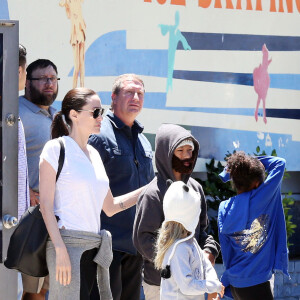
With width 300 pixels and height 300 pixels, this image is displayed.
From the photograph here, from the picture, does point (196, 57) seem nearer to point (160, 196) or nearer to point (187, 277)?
point (160, 196)

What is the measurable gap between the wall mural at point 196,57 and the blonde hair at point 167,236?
3.03 m

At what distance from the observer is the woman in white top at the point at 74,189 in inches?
190

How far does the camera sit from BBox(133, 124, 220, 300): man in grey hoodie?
5496 millimetres

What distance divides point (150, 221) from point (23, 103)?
1.49 metres

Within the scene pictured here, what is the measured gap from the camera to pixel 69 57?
25.9 feet

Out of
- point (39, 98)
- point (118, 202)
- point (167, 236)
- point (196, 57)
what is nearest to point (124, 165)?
point (118, 202)

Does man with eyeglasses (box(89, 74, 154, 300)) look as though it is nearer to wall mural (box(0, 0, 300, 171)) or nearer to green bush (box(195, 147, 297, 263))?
wall mural (box(0, 0, 300, 171))

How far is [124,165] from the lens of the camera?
613 centimetres

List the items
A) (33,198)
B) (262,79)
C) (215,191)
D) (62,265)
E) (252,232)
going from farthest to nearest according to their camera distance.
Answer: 1. (262,79)
2. (215,191)
3. (252,232)
4. (33,198)
5. (62,265)

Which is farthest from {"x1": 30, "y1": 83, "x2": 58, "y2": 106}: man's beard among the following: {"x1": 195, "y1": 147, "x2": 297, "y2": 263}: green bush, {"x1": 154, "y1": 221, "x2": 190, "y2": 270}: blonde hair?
{"x1": 195, "y1": 147, "x2": 297, "y2": 263}: green bush

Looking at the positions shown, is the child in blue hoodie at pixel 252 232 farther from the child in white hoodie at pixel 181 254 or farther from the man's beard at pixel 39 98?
the man's beard at pixel 39 98

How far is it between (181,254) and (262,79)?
4429mm

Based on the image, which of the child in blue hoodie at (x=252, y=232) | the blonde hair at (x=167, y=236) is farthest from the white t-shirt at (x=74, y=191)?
the child in blue hoodie at (x=252, y=232)

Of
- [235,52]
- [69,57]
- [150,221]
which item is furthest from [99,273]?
[235,52]
